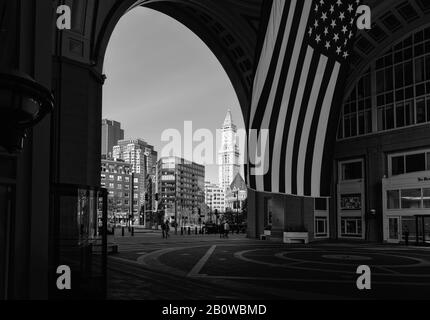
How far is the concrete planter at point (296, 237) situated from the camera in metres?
40.7

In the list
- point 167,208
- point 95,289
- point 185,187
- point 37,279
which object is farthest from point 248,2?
point 185,187

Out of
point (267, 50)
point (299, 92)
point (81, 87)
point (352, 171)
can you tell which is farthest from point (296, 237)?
point (267, 50)

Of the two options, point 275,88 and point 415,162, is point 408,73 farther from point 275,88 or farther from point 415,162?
point 275,88

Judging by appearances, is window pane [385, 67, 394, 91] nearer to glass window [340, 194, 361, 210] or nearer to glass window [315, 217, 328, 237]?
glass window [340, 194, 361, 210]

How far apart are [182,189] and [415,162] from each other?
148m

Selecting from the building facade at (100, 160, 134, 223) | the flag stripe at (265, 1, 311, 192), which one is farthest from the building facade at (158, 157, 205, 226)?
the flag stripe at (265, 1, 311, 192)

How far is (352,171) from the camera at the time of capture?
46312 millimetres

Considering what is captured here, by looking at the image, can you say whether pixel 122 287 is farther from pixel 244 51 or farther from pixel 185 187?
pixel 185 187

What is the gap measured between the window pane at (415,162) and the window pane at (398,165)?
0.56 meters

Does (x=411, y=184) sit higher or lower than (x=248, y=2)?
lower

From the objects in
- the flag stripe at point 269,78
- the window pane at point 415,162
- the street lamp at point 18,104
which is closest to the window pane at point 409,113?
the window pane at point 415,162

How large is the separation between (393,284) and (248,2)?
31.3 m

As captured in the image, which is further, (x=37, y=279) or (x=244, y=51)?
(x=244, y=51)

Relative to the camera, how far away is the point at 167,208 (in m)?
168
